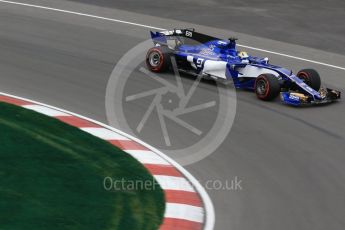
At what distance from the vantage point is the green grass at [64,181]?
941cm

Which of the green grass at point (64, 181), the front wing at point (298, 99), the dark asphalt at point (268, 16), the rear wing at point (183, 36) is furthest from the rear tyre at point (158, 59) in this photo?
the dark asphalt at point (268, 16)

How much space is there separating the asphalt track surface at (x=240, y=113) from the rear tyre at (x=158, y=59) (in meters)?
0.94

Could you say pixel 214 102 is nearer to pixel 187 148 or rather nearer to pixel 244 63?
pixel 244 63

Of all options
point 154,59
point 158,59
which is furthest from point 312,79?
point 154,59

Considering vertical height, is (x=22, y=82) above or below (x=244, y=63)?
below

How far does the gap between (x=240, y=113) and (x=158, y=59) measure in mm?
2905

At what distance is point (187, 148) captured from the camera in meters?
12.7

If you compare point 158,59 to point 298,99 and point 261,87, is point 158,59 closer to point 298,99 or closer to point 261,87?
point 261,87

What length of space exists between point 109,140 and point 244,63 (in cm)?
426

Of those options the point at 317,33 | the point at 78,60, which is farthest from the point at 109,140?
the point at 317,33

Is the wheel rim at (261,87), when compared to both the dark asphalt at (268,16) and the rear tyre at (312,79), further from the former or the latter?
the dark asphalt at (268,16)

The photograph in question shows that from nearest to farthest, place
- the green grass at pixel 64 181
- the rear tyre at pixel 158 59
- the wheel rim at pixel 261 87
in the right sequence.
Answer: the green grass at pixel 64 181 < the wheel rim at pixel 261 87 < the rear tyre at pixel 158 59

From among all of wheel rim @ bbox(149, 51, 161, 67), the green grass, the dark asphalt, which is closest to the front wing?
wheel rim @ bbox(149, 51, 161, 67)

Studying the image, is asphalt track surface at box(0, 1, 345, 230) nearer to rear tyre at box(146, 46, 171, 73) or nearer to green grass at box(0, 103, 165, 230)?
rear tyre at box(146, 46, 171, 73)
